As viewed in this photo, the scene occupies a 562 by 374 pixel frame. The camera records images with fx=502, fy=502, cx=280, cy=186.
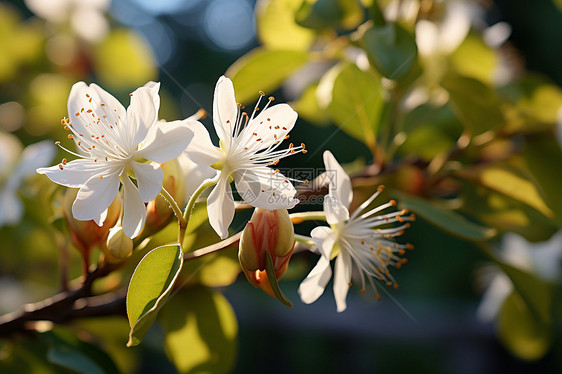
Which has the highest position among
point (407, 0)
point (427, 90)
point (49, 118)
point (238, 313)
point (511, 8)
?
point (407, 0)

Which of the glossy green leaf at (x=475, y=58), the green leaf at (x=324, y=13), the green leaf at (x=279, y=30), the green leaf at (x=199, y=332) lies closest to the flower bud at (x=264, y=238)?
the green leaf at (x=199, y=332)

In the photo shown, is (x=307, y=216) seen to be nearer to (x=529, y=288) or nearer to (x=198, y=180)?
(x=198, y=180)

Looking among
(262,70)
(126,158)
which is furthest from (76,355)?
(262,70)

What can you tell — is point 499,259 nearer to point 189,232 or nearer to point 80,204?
point 189,232

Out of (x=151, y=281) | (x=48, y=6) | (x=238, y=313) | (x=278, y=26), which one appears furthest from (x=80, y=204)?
(x=238, y=313)

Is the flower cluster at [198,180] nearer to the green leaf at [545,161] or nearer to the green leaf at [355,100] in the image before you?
the green leaf at [355,100]
